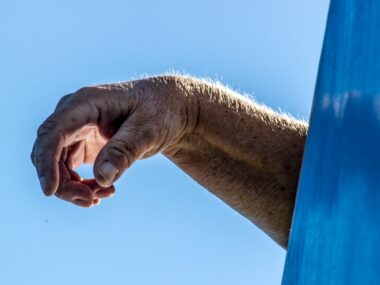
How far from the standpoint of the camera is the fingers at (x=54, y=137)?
5.87ft

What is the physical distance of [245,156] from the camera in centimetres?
228

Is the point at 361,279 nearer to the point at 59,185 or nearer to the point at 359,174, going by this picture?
the point at 359,174

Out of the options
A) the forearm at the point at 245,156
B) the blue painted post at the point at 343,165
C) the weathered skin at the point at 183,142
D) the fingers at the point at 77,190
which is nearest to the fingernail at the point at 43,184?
the weathered skin at the point at 183,142

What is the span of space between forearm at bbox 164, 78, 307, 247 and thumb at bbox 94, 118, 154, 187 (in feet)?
1.33

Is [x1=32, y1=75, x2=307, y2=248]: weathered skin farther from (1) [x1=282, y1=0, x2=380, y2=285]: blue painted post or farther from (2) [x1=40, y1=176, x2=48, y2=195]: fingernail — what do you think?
(1) [x1=282, y1=0, x2=380, y2=285]: blue painted post

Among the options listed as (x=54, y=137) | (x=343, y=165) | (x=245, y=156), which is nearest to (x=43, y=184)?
(x=54, y=137)

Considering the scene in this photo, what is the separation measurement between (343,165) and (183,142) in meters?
1.12

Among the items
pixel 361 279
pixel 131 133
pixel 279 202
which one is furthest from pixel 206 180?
Result: pixel 361 279

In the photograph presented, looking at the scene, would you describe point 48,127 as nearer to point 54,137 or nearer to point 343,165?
point 54,137

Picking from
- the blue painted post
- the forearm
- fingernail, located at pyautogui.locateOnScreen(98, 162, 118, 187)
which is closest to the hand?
fingernail, located at pyautogui.locateOnScreen(98, 162, 118, 187)

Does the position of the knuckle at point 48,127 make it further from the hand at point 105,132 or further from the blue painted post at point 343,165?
the blue painted post at point 343,165

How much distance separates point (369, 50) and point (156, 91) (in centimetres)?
97

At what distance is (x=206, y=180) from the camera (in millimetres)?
2320

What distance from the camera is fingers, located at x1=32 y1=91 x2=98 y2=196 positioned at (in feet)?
5.87
